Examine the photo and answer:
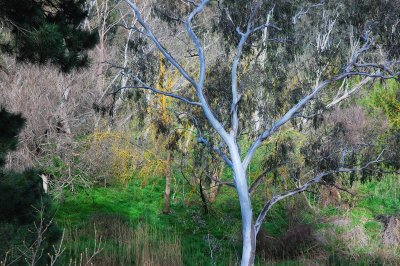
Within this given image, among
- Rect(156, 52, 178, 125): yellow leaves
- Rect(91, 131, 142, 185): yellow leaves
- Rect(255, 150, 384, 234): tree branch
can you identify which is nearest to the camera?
Rect(255, 150, 384, 234): tree branch

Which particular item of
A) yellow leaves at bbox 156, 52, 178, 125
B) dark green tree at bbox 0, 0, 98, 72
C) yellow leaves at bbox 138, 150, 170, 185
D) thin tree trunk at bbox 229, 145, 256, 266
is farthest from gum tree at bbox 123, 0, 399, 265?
dark green tree at bbox 0, 0, 98, 72

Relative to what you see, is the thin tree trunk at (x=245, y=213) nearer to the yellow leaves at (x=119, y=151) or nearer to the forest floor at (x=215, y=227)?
the forest floor at (x=215, y=227)

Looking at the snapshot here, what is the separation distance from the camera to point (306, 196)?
17.1m

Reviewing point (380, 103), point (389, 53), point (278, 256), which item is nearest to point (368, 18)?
point (389, 53)

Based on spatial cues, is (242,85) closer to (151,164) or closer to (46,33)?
(151,164)

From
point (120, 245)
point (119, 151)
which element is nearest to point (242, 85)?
point (119, 151)

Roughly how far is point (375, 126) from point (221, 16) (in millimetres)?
7725

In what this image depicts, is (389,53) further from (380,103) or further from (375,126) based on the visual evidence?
(380,103)

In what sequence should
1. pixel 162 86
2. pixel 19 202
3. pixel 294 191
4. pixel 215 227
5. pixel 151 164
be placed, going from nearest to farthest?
pixel 19 202, pixel 294 191, pixel 162 86, pixel 151 164, pixel 215 227

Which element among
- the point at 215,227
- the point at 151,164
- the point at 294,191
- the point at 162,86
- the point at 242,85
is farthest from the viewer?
the point at 215,227

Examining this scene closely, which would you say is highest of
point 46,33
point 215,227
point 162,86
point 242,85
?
point 162,86

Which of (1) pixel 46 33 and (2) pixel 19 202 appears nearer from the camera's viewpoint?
(1) pixel 46 33

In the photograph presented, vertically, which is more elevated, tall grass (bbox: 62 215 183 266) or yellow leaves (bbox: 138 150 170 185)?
yellow leaves (bbox: 138 150 170 185)

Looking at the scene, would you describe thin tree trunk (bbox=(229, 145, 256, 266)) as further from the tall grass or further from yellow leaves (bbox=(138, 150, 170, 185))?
yellow leaves (bbox=(138, 150, 170, 185))
